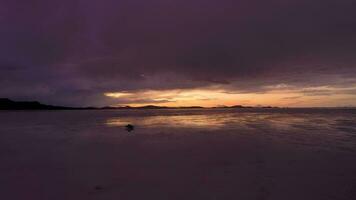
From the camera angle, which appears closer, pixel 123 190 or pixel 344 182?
pixel 123 190

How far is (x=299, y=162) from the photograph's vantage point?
31.3 ft

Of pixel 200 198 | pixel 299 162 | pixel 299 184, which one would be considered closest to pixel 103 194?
pixel 200 198

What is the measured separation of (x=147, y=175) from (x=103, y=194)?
197 centimetres

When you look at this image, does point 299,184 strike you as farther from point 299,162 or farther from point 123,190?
point 123,190

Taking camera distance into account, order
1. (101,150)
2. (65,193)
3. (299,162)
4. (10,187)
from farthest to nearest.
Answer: (101,150), (299,162), (10,187), (65,193)

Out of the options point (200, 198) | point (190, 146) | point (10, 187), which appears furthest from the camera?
point (190, 146)

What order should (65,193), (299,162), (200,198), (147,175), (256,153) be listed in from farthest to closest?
(256,153), (299,162), (147,175), (65,193), (200,198)

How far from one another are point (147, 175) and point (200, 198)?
8.34 feet

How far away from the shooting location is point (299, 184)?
6922 millimetres

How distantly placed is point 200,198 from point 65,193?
3586 millimetres

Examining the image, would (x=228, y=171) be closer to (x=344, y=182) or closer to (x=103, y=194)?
(x=344, y=182)

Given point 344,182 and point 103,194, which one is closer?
point 103,194

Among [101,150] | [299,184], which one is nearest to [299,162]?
[299,184]

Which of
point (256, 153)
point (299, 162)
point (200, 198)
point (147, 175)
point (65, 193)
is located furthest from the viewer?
point (256, 153)
